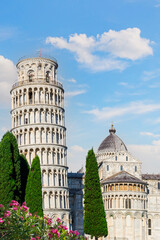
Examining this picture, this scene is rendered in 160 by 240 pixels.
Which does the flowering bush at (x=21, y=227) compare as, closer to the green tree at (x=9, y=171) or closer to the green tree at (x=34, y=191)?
the green tree at (x=9, y=171)

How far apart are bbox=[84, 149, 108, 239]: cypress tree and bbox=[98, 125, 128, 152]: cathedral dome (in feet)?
116

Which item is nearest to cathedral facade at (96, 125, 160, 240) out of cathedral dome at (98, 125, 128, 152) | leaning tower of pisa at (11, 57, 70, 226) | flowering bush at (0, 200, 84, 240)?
leaning tower of pisa at (11, 57, 70, 226)

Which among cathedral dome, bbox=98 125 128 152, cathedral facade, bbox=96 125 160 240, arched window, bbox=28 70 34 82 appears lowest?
cathedral facade, bbox=96 125 160 240

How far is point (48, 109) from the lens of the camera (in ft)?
235

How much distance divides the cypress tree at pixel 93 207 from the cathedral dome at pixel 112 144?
35432 mm

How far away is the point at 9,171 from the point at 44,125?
24876 mm

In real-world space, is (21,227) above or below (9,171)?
below

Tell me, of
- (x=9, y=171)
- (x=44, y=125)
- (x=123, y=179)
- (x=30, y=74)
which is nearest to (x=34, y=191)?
(x=9, y=171)

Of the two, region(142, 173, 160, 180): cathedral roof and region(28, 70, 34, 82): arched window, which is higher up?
region(28, 70, 34, 82): arched window

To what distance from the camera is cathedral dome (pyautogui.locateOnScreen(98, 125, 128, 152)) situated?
315 feet

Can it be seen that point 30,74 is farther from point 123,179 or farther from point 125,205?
point 125,205

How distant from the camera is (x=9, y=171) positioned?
152ft

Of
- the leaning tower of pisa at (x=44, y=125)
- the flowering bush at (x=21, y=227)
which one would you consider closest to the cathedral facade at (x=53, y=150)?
the leaning tower of pisa at (x=44, y=125)

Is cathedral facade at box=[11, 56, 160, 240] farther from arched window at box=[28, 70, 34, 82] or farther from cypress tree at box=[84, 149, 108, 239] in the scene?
cypress tree at box=[84, 149, 108, 239]
